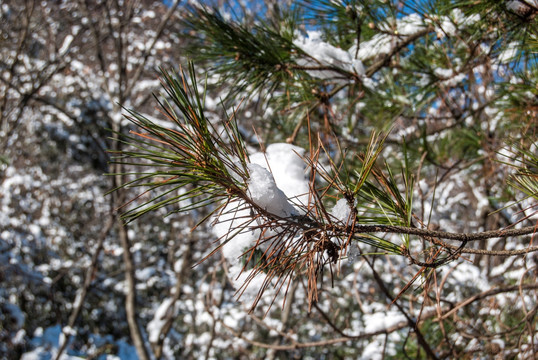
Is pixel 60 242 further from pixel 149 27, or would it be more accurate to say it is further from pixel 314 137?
pixel 314 137

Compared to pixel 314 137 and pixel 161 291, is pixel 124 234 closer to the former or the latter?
pixel 314 137

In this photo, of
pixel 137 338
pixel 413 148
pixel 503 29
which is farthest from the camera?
pixel 137 338

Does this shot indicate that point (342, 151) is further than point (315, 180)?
No

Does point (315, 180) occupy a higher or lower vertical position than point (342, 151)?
higher

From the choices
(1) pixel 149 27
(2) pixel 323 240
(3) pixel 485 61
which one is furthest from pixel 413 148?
(1) pixel 149 27

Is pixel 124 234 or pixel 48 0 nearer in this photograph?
pixel 124 234

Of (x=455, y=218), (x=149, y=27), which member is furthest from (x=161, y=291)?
(x=455, y=218)

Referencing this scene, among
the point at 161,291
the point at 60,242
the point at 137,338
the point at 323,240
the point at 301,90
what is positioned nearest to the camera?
the point at 323,240

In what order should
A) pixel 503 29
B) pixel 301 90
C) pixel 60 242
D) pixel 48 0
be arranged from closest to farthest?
1. pixel 503 29
2. pixel 301 90
3. pixel 48 0
4. pixel 60 242

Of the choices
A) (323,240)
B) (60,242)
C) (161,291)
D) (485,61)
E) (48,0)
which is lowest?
(323,240)

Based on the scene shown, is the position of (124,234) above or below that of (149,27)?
below
